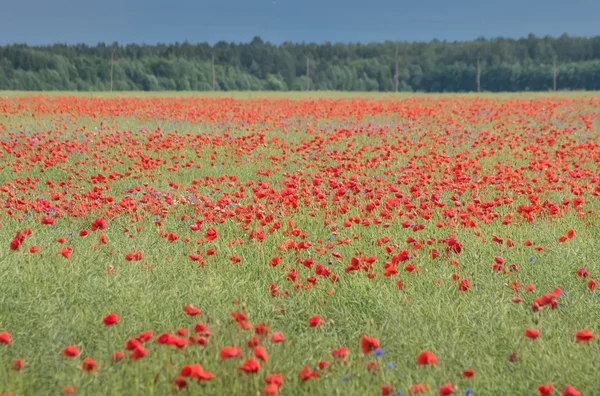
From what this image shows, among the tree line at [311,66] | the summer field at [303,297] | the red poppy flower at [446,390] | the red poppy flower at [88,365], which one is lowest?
the summer field at [303,297]

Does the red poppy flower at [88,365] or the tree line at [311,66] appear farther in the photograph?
the tree line at [311,66]

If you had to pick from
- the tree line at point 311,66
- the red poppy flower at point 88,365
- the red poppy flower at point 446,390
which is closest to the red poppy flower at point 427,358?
the red poppy flower at point 446,390

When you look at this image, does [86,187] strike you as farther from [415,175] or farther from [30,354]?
[30,354]

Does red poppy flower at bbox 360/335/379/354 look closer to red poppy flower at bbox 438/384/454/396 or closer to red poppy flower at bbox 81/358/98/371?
red poppy flower at bbox 438/384/454/396

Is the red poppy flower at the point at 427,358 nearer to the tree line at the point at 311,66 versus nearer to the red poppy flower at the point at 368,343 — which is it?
the red poppy flower at the point at 368,343

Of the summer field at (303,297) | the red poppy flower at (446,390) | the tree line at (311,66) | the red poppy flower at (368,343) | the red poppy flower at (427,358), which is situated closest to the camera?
the red poppy flower at (446,390)

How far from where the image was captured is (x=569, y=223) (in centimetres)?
624

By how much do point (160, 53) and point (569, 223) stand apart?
99.0 m

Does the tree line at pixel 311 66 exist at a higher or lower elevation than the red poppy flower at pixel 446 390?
higher

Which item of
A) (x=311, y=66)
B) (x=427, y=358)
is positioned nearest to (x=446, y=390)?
(x=427, y=358)

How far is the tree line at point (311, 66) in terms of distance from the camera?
278ft

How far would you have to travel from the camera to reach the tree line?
8469cm

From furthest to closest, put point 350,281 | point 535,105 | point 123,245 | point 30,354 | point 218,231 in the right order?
point 535,105 < point 218,231 < point 123,245 < point 350,281 < point 30,354

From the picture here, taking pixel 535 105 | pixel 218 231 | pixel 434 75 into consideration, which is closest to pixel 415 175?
pixel 218 231
